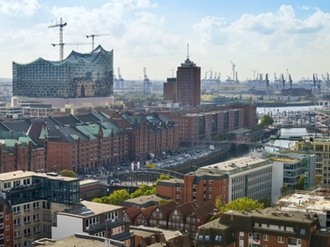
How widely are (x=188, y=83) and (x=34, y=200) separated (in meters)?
82.4

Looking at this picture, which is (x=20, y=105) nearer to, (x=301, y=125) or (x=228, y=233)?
(x=301, y=125)

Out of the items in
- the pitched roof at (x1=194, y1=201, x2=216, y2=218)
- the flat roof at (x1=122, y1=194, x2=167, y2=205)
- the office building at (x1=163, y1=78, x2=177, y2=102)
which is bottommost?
the flat roof at (x1=122, y1=194, x2=167, y2=205)

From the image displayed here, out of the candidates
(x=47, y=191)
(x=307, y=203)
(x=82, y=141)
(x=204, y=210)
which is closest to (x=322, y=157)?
(x=204, y=210)

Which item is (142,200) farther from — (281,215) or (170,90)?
(170,90)

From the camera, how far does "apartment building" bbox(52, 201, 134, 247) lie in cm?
2370

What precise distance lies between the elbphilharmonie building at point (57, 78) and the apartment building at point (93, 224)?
71.1 m

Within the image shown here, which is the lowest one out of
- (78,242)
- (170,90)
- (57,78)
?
(78,242)

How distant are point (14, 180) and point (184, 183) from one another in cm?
1163

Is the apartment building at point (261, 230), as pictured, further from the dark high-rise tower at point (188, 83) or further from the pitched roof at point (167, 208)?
the dark high-rise tower at point (188, 83)

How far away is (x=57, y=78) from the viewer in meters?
95.1

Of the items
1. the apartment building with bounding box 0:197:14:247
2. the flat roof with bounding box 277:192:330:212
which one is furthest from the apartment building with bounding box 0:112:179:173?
the flat roof with bounding box 277:192:330:212

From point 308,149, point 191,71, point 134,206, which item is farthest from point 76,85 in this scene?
point 134,206

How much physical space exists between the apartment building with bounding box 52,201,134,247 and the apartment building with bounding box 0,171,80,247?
1.79 m

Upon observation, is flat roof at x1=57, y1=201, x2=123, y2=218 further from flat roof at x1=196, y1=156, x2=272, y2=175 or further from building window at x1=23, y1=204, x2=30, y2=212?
flat roof at x1=196, y1=156, x2=272, y2=175
